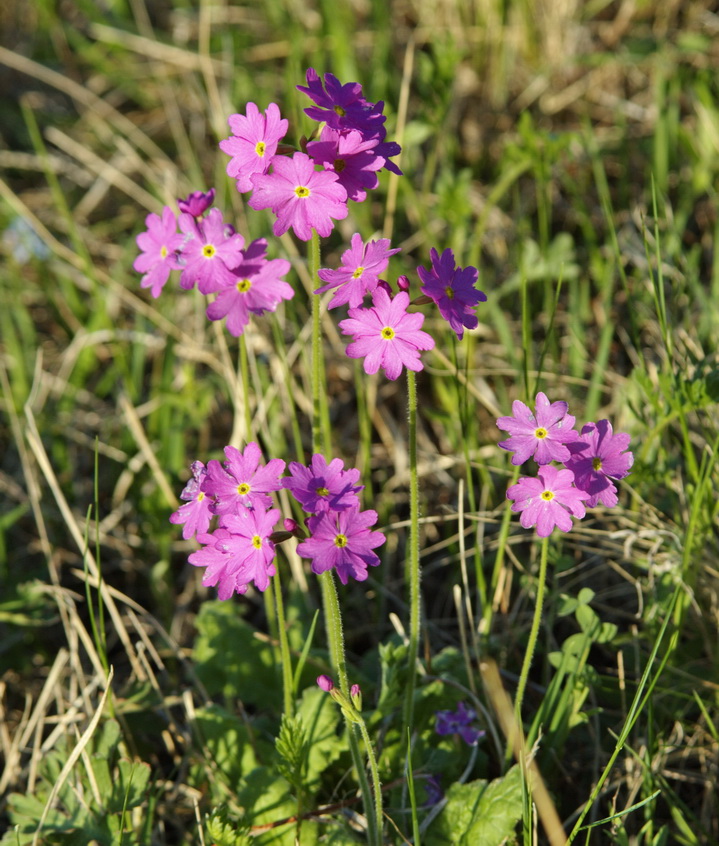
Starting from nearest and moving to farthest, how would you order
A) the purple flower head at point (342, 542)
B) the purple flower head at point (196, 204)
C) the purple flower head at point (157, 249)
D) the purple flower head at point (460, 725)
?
the purple flower head at point (342, 542), the purple flower head at point (196, 204), the purple flower head at point (157, 249), the purple flower head at point (460, 725)

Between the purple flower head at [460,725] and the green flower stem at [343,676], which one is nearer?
the green flower stem at [343,676]

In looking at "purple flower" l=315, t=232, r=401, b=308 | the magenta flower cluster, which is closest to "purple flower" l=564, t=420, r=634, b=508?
the magenta flower cluster

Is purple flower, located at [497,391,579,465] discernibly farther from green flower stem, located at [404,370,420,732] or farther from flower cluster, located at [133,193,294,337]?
flower cluster, located at [133,193,294,337]

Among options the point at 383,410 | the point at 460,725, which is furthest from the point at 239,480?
the point at 383,410

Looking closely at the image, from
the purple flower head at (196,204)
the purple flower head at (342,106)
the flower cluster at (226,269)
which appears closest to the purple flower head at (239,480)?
the flower cluster at (226,269)

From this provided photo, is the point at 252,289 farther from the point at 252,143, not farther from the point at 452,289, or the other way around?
the point at 452,289

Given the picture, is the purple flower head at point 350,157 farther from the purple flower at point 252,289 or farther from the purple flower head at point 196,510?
the purple flower head at point 196,510

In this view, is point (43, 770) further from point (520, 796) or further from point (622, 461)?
point (622, 461)
